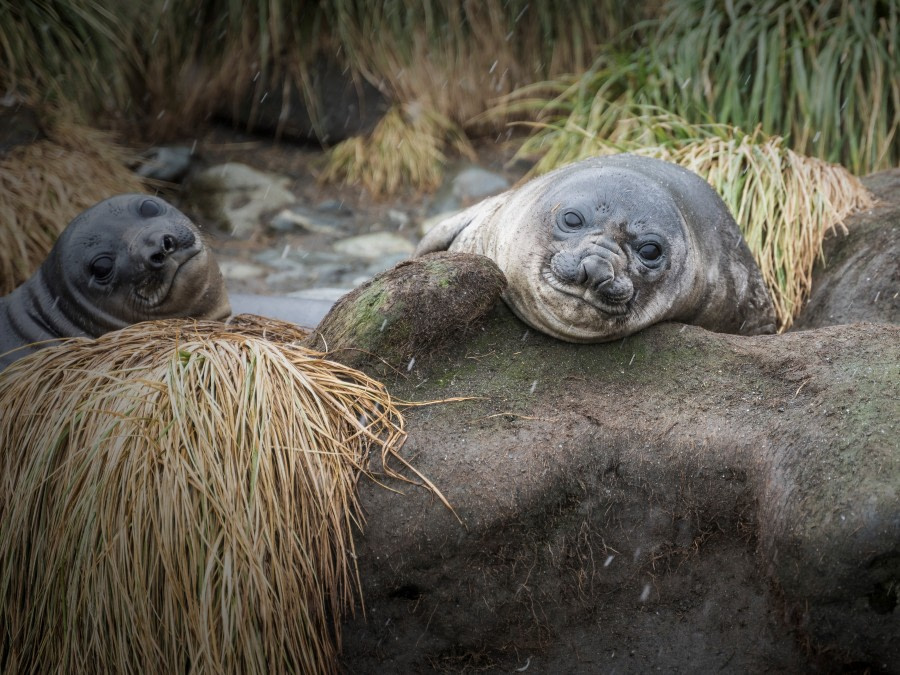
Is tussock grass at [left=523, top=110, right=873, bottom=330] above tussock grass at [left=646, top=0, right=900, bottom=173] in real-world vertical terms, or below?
below

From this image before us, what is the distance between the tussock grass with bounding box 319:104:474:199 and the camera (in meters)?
6.85

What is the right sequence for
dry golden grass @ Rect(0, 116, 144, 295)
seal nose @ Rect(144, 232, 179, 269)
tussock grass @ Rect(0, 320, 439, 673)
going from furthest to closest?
→ dry golden grass @ Rect(0, 116, 144, 295) → seal nose @ Rect(144, 232, 179, 269) → tussock grass @ Rect(0, 320, 439, 673)

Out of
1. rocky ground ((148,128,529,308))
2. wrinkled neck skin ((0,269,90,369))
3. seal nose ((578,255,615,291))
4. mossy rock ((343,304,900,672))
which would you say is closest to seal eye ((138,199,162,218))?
wrinkled neck skin ((0,269,90,369))

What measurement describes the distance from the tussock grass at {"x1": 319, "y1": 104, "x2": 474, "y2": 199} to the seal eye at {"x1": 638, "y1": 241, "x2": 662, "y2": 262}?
3.90 metres

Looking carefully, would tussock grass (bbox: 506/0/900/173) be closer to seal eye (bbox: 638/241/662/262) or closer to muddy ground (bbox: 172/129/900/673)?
seal eye (bbox: 638/241/662/262)

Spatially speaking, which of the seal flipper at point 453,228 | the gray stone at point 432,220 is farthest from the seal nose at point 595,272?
the gray stone at point 432,220

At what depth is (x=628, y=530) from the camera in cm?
280

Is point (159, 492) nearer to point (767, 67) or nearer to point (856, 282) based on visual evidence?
point (856, 282)

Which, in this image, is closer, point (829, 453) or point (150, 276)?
point (829, 453)

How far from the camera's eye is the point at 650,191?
325 centimetres

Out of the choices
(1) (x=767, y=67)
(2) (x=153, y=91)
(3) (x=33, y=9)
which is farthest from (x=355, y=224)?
(1) (x=767, y=67)

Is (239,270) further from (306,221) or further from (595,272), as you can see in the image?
(595,272)

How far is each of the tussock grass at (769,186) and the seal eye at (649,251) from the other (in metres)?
1.66

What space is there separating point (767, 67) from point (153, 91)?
4.59m
